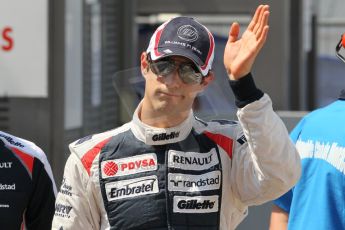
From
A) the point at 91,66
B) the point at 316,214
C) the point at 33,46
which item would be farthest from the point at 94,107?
the point at 316,214

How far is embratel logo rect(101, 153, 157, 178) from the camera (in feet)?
9.25

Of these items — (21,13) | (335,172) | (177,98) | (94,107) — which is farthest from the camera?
(94,107)

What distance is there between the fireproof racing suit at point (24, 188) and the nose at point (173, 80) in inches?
32.0

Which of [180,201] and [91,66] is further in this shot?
[91,66]

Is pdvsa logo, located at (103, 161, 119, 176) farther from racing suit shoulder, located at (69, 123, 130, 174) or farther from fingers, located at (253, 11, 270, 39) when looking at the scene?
fingers, located at (253, 11, 270, 39)

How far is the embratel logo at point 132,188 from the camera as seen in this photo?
2.79 meters

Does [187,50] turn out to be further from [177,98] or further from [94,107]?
[94,107]

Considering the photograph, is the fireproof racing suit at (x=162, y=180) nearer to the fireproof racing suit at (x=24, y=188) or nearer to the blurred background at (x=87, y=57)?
the fireproof racing suit at (x=24, y=188)

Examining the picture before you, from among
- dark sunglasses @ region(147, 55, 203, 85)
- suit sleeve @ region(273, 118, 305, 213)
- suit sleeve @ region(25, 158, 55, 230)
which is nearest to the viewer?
dark sunglasses @ region(147, 55, 203, 85)

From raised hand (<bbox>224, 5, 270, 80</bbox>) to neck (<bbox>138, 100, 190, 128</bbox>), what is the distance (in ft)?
0.75

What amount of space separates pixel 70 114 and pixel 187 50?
162 inches

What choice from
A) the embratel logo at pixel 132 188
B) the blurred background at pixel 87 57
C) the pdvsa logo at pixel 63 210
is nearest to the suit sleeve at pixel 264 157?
the embratel logo at pixel 132 188

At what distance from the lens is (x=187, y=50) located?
2.78 meters

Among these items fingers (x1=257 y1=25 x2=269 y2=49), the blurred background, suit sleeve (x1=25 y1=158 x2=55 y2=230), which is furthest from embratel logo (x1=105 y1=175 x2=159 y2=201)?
the blurred background
